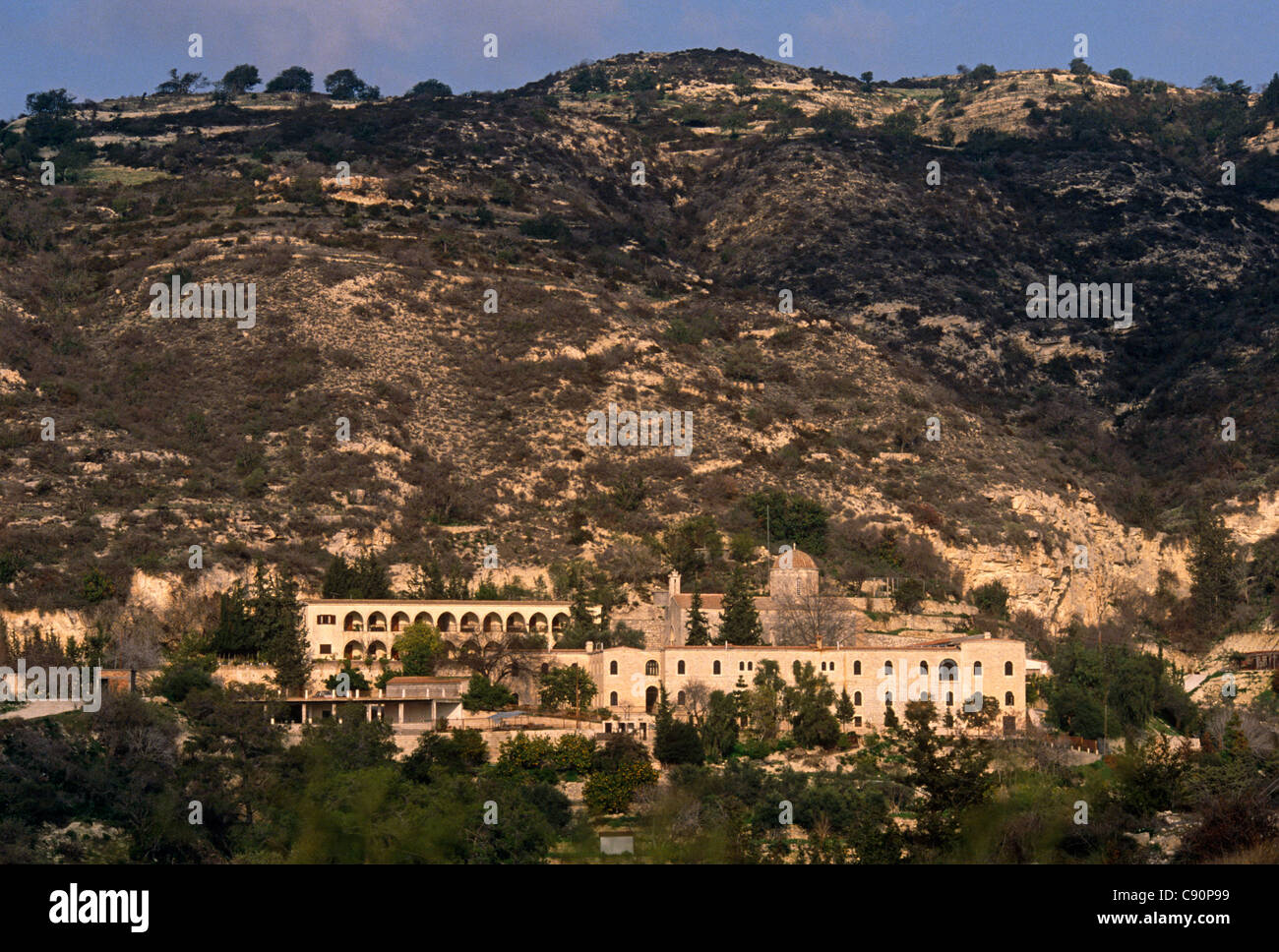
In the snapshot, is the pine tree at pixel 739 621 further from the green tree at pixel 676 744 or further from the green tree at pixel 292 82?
the green tree at pixel 292 82

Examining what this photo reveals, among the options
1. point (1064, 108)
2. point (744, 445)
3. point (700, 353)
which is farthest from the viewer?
point (1064, 108)

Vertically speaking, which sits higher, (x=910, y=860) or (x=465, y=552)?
(x=465, y=552)

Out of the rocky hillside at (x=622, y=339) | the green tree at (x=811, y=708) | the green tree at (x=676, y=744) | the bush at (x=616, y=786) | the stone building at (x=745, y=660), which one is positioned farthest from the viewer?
the rocky hillside at (x=622, y=339)

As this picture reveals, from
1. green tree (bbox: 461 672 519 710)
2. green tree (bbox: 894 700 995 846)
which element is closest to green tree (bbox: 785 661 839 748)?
green tree (bbox: 894 700 995 846)

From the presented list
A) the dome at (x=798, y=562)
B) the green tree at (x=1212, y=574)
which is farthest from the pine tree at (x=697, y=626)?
the green tree at (x=1212, y=574)

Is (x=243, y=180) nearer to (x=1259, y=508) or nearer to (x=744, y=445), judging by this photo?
(x=744, y=445)

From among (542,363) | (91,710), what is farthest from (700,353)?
(91,710)
